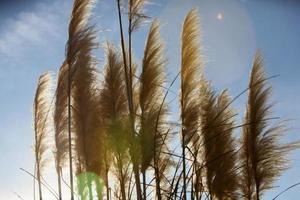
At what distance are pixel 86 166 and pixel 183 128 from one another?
194cm

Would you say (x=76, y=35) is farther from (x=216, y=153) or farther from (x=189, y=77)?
(x=216, y=153)

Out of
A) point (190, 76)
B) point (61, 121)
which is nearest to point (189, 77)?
point (190, 76)

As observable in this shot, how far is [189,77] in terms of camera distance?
5.03 m

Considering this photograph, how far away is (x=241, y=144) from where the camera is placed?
664 cm

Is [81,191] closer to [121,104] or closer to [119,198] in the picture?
[119,198]

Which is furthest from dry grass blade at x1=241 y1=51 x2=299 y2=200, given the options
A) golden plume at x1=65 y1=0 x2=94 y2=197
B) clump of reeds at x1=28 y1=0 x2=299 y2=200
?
golden plume at x1=65 y1=0 x2=94 y2=197

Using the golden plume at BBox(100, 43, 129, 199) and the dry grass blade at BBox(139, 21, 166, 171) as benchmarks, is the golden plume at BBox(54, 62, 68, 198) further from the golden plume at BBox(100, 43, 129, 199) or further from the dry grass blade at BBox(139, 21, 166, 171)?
the dry grass blade at BBox(139, 21, 166, 171)

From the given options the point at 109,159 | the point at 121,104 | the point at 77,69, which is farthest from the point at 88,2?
the point at 109,159

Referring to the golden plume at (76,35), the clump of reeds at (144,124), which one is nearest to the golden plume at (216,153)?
the clump of reeds at (144,124)

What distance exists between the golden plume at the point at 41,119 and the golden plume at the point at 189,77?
2790 millimetres

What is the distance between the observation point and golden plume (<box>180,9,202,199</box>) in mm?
5023

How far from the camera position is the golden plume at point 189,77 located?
502cm

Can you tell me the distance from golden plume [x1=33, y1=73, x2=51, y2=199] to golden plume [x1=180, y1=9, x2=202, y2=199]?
9.15 ft

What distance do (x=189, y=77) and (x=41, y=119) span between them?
296 centimetres
